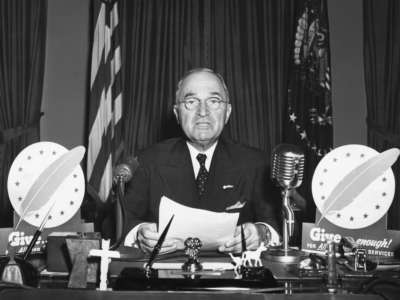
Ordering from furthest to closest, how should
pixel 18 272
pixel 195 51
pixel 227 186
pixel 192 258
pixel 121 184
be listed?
1. pixel 195 51
2. pixel 227 186
3. pixel 121 184
4. pixel 192 258
5. pixel 18 272

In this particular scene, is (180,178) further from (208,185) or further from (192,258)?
(192,258)

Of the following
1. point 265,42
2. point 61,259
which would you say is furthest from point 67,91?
point 61,259

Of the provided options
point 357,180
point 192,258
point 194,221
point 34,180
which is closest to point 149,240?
point 194,221

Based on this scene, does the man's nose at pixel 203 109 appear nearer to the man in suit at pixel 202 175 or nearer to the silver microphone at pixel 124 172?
the man in suit at pixel 202 175

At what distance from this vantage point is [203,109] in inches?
94.8

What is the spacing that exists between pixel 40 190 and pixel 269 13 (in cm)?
270

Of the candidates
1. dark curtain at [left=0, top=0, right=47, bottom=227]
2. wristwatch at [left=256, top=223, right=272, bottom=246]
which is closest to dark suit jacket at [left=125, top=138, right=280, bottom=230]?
wristwatch at [left=256, top=223, right=272, bottom=246]

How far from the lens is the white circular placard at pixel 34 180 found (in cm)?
185

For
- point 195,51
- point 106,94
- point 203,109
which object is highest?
point 195,51

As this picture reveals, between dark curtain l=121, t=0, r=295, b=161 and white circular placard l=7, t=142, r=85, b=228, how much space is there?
1976mm

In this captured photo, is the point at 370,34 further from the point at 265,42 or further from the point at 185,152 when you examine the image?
the point at 185,152

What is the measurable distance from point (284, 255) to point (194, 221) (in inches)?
12.4

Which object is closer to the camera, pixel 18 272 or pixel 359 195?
pixel 18 272

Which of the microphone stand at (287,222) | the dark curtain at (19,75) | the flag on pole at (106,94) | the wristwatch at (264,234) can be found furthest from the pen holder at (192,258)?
the dark curtain at (19,75)
